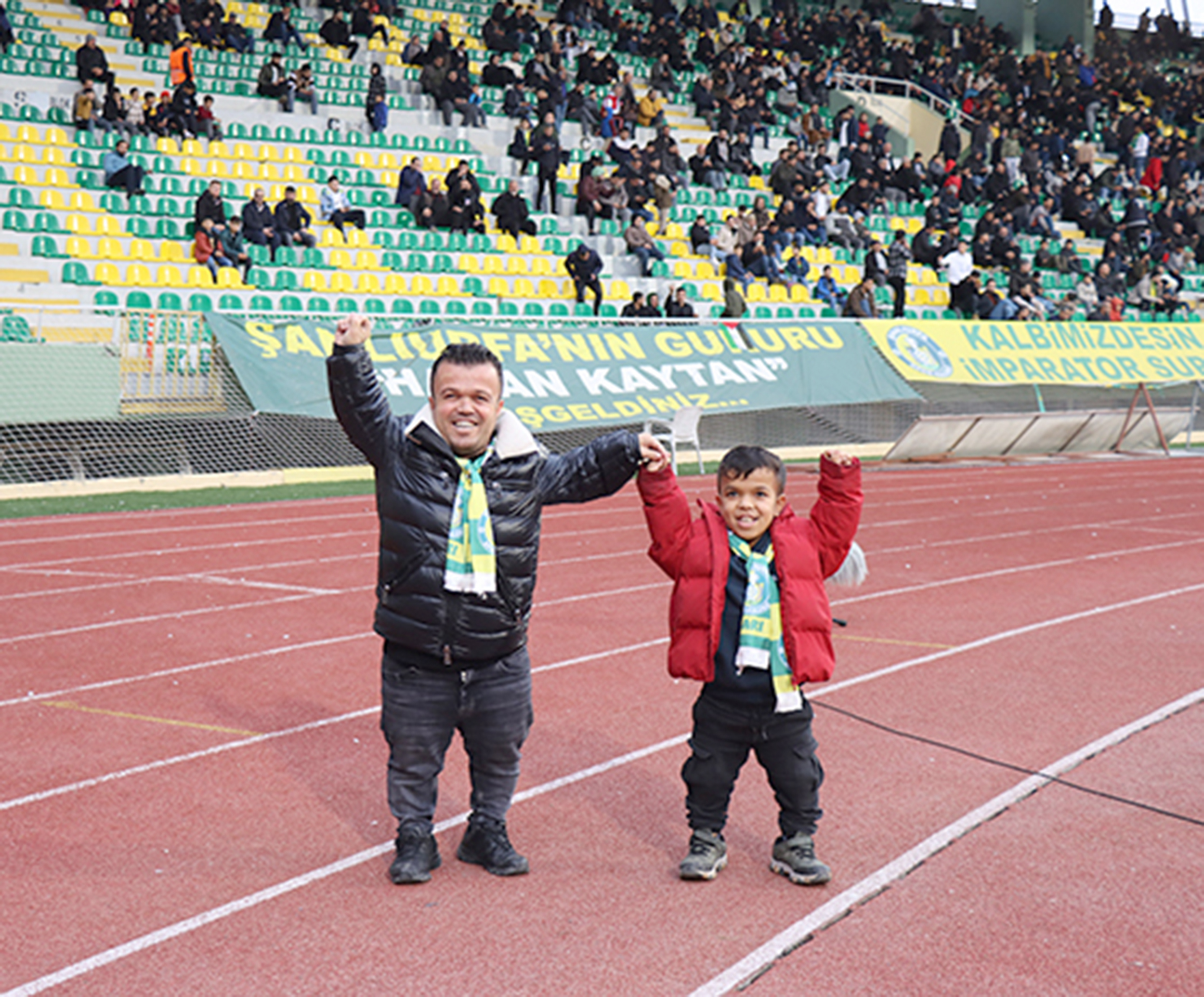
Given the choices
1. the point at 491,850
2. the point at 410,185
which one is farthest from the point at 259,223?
the point at 491,850

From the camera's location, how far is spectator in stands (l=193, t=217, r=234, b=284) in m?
18.1

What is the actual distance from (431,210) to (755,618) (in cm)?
1904

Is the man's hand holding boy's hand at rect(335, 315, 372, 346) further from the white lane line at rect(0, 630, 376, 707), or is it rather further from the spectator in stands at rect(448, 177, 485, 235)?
the spectator in stands at rect(448, 177, 485, 235)

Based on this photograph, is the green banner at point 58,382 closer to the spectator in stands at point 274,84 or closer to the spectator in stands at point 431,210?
the spectator in stands at point 431,210

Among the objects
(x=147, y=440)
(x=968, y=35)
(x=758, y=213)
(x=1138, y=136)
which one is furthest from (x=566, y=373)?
(x=968, y=35)

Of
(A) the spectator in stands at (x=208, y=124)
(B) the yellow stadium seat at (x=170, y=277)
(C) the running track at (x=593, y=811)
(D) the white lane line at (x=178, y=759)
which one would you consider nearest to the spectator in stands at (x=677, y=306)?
(B) the yellow stadium seat at (x=170, y=277)

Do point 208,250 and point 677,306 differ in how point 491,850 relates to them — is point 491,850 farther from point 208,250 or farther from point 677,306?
point 208,250

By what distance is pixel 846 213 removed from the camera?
26938mm

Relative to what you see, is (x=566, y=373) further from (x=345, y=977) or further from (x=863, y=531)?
(x=345, y=977)

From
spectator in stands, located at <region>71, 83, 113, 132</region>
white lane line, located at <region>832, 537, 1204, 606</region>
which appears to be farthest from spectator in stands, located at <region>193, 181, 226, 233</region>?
white lane line, located at <region>832, 537, 1204, 606</region>

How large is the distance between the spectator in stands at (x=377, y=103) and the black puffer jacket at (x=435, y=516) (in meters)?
21.8

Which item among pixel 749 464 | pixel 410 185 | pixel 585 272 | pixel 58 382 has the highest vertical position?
pixel 410 185

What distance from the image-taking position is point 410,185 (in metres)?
22.2

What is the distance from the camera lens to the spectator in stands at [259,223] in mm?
18984
